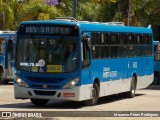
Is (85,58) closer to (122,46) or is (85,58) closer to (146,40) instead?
(122,46)

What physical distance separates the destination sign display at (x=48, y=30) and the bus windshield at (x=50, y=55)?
196 mm

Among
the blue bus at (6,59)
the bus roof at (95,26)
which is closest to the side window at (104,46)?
the bus roof at (95,26)

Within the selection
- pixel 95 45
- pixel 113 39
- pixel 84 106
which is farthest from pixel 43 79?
pixel 113 39

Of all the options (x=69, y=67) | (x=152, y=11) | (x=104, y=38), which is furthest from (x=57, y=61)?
(x=152, y=11)

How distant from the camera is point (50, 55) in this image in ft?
64.1

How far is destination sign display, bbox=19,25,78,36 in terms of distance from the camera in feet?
64.3

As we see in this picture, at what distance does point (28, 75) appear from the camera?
776 inches

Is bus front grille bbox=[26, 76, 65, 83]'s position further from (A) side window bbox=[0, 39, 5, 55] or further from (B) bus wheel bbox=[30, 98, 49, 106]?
(A) side window bbox=[0, 39, 5, 55]

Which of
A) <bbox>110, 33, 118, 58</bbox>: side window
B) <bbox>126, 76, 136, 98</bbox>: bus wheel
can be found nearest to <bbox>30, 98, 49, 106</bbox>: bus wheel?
<bbox>110, 33, 118, 58</bbox>: side window

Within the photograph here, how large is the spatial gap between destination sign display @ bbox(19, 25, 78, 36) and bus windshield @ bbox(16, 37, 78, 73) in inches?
7.7

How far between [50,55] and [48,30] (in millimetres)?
835

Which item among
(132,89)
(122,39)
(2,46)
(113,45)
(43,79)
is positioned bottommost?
(132,89)

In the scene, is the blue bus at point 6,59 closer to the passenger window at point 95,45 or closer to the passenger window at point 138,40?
the passenger window at point 138,40

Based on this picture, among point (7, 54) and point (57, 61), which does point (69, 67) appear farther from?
point (7, 54)
